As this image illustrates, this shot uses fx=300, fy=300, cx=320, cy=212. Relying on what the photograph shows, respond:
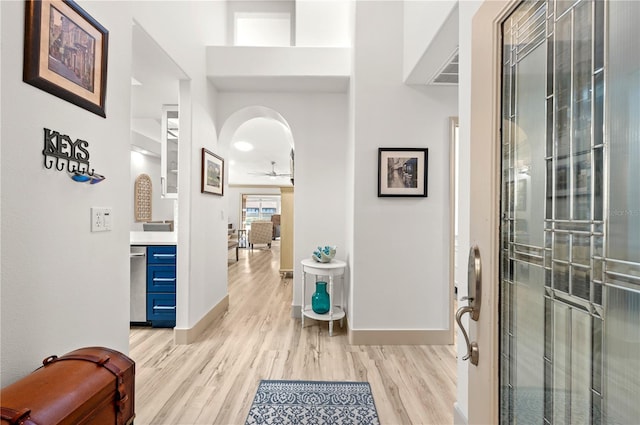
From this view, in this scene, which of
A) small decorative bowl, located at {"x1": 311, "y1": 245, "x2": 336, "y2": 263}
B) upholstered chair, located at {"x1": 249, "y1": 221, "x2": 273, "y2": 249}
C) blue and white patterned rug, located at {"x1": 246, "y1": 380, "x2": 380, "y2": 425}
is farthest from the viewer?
upholstered chair, located at {"x1": 249, "y1": 221, "x2": 273, "y2": 249}

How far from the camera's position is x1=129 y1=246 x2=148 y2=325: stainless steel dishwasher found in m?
3.00

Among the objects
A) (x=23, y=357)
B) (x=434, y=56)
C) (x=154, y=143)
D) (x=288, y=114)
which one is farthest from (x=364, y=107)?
(x=154, y=143)

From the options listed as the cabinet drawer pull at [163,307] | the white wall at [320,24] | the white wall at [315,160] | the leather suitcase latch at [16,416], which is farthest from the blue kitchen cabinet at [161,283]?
the white wall at [320,24]

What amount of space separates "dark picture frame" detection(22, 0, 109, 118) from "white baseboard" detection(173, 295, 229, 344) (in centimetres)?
194

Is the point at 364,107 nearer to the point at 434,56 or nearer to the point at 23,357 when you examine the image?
the point at 434,56

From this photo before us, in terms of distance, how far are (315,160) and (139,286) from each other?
88.1 inches

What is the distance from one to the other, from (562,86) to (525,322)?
0.61m

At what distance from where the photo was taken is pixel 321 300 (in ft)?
9.87

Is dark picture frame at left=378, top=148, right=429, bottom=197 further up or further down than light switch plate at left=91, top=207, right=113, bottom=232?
further up

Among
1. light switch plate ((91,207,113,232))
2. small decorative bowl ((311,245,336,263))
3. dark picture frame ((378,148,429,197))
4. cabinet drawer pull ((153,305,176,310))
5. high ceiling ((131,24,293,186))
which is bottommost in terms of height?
cabinet drawer pull ((153,305,176,310))

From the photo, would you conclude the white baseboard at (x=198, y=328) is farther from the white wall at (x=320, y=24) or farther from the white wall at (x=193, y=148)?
the white wall at (x=320, y=24)

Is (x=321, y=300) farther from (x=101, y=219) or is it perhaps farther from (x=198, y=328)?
(x=101, y=219)

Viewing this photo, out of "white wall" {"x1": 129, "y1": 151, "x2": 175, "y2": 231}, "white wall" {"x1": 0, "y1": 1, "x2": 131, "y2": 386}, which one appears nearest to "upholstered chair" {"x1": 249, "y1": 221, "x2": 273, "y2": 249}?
"white wall" {"x1": 129, "y1": 151, "x2": 175, "y2": 231}

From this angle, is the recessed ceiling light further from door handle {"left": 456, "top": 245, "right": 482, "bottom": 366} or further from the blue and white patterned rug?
door handle {"left": 456, "top": 245, "right": 482, "bottom": 366}
